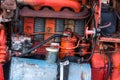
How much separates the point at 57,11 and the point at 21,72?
0.74 m

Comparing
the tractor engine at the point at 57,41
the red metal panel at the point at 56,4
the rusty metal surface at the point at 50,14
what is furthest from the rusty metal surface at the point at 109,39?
the red metal panel at the point at 56,4

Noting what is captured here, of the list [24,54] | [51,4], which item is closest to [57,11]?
[51,4]

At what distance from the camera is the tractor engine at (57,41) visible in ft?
9.94

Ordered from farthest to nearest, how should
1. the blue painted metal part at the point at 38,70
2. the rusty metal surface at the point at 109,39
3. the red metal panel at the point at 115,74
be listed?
the red metal panel at the point at 115,74 → the rusty metal surface at the point at 109,39 → the blue painted metal part at the point at 38,70

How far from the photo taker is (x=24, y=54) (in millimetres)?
3152

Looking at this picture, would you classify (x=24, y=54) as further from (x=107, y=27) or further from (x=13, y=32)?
(x=107, y=27)

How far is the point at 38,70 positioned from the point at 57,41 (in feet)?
1.40

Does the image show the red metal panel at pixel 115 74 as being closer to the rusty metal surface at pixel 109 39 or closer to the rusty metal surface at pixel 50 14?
the rusty metal surface at pixel 109 39

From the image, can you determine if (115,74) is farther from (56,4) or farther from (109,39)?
(56,4)

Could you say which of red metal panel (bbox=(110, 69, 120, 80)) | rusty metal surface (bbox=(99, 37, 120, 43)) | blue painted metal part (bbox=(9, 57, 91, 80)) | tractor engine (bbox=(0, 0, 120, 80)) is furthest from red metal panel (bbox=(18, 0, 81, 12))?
red metal panel (bbox=(110, 69, 120, 80))

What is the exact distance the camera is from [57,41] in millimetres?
3281

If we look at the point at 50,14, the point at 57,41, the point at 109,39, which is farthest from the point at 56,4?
Answer: the point at 109,39

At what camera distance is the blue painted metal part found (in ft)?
9.84

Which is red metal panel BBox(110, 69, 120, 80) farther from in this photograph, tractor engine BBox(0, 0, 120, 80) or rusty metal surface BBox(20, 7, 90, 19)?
rusty metal surface BBox(20, 7, 90, 19)
